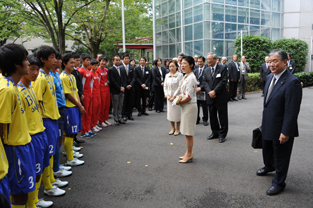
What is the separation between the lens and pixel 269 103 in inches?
141

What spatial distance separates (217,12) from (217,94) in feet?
40.7

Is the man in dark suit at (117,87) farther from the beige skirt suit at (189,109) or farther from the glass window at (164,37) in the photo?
the glass window at (164,37)

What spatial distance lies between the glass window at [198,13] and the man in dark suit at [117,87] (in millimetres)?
10491

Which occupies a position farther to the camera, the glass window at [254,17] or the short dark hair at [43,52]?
the glass window at [254,17]

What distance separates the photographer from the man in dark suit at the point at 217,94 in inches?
233

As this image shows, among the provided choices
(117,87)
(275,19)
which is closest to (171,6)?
(275,19)

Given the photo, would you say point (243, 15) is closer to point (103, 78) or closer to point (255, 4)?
point (255, 4)

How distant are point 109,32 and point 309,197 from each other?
1481cm

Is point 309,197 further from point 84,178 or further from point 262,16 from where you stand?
point 262,16

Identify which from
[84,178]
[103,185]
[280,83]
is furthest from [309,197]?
[84,178]

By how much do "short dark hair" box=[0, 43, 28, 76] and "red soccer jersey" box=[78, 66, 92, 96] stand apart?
3.93m

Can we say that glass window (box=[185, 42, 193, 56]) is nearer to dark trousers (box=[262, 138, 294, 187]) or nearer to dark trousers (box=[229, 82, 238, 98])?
dark trousers (box=[229, 82, 238, 98])

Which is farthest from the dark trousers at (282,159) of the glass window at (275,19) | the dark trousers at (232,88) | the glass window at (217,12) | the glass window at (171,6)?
the glass window at (275,19)

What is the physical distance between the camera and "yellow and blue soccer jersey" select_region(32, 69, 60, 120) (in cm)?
317
